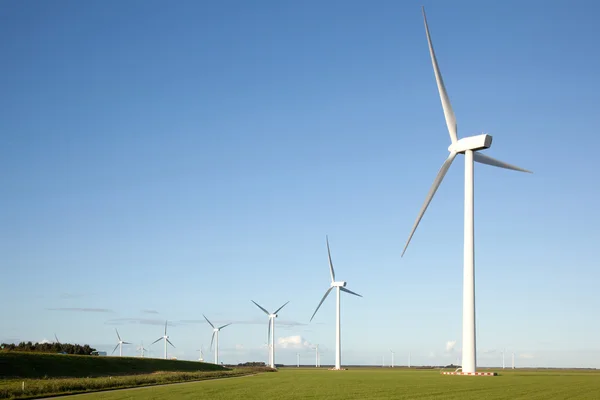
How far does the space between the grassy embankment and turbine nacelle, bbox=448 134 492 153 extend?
4736cm

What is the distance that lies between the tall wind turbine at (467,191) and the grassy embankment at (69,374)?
1433 inches

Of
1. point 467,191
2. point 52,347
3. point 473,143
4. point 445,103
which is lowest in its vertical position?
point 52,347

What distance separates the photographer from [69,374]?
93.4 meters

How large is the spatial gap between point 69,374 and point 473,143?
2500 inches

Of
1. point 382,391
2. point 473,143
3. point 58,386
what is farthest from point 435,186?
point 58,386

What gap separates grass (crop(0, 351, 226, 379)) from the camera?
83.9 metres

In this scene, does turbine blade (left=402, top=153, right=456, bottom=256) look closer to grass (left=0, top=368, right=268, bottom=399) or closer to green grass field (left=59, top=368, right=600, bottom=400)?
green grass field (left=59, top=368, right=600, bottom=400)

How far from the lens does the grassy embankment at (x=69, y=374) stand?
61853mm

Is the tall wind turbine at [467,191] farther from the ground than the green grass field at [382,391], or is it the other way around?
the tall wind turbine at [467,191]

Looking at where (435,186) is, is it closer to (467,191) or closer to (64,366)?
(467,191)

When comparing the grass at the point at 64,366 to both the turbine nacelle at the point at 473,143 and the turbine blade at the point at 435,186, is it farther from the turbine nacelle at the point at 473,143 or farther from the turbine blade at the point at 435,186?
the turbine nacelle at the point at 473,143

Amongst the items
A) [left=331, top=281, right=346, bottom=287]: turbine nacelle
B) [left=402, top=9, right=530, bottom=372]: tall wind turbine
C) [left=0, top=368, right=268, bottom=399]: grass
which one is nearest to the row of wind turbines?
[left=402, top=9, right=530, bottom=372]: tall wind turbine

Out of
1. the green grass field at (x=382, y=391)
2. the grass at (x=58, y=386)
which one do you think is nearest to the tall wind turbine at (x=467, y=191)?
the green grass field at (x=382, y=391)

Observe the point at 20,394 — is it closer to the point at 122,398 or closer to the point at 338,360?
the point at 122,398
